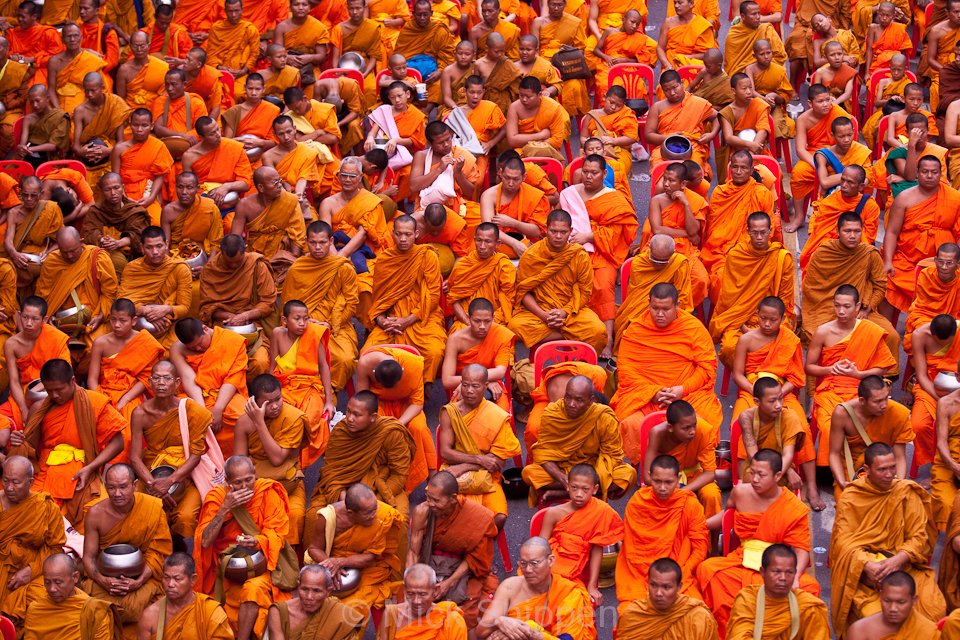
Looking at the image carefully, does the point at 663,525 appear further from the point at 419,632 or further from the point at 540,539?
the point at 419,632

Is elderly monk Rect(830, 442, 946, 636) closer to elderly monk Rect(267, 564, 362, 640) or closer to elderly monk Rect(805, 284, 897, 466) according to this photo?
elderly monk Rect(805, 284, 897, 466)

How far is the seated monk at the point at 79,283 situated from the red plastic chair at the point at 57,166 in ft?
4.58

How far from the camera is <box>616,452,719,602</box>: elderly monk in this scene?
1034 centimetres

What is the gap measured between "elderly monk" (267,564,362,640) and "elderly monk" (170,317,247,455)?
206 cm

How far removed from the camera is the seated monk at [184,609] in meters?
9.88

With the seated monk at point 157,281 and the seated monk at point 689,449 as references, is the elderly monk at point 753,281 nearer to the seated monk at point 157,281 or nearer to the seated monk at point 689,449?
the seated monk at point 689,449

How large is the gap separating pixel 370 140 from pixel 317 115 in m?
0.56

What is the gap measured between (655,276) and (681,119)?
8.83ft

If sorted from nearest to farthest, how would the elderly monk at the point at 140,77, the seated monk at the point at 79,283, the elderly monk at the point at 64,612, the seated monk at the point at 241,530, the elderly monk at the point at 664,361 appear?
the elderly monk at the point at 64,612, the seated monk at the point at 241,530, the elderly monk at the point at 664,361, the seated monk at the point at 79,283, the elderly monk at the point at 140,77

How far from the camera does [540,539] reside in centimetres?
981

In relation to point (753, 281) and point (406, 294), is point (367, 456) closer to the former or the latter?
point (406, 294)

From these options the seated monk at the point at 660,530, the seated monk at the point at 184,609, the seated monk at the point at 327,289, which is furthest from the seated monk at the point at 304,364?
the seated monk at the point at 660,530

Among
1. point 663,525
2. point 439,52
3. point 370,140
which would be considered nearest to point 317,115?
point 370,140

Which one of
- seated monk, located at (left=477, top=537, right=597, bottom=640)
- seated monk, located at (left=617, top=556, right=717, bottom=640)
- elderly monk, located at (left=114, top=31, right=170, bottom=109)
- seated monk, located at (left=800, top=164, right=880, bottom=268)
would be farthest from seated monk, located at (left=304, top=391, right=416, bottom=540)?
elderly monk, located at (left=114, top=31, right=170, bottom=109)
